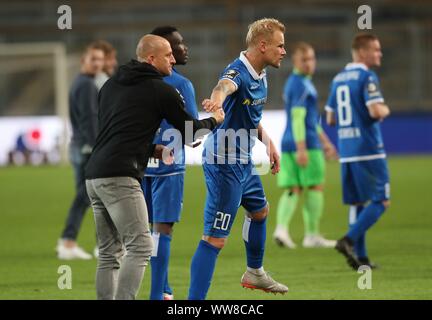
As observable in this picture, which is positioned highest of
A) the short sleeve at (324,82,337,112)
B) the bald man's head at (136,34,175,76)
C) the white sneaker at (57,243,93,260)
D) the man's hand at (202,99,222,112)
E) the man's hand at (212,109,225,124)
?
the bald man's head at (136,34,175,76)

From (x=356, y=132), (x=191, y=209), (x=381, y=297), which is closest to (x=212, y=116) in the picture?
(x=381, y=297)

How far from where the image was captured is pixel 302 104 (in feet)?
40.7

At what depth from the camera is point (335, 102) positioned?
10.6 m

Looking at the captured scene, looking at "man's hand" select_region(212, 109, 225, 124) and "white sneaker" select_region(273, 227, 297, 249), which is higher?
"man's hand" select_region(212, 109, 225, 124)

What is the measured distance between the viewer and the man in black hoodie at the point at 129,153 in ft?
21.5

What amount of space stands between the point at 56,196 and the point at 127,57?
10912 mm

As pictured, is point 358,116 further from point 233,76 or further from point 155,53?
point 155,53

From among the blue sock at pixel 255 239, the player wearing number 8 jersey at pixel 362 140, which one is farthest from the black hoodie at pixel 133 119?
the player wearing number 8 jersey at pixel 362 140

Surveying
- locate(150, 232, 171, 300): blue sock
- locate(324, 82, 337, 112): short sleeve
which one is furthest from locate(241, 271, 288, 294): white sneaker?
locate(324, 82, 337, 112): short sleeve

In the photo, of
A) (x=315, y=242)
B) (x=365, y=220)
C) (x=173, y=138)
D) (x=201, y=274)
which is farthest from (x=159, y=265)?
(x=315, y=242)

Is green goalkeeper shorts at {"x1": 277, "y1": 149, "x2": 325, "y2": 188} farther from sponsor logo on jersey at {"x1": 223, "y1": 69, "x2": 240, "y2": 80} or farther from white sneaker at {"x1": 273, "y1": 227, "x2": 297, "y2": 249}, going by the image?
sponsor logo on jersey at {"x1": 223, "y1": 69, "x2": 240, "y2": 80}

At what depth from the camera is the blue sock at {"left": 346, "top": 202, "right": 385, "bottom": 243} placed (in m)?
10.0

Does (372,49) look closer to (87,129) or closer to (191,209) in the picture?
(87,129)

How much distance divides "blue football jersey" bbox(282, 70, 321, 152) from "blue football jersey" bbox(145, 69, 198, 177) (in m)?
4.56
